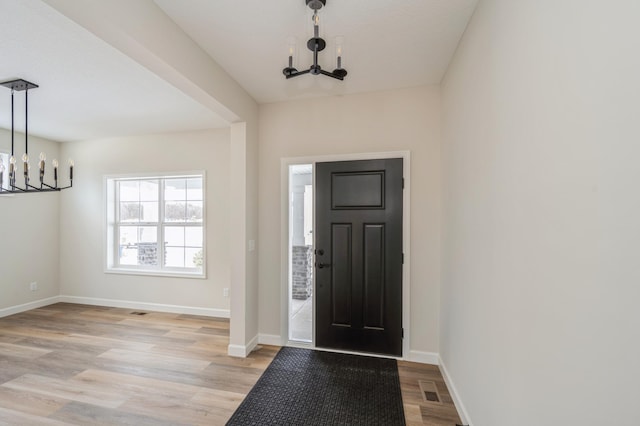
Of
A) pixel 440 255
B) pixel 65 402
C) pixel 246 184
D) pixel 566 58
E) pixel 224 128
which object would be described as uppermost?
pixel 224 128

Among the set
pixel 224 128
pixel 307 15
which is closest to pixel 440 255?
pixel 307 15

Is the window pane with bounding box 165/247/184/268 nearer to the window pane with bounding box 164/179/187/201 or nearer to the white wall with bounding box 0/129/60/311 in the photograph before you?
the window pane with bounding box 164/179/187/201

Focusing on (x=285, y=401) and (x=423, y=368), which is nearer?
(x=285, y=401)

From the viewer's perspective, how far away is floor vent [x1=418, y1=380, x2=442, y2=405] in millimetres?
2184

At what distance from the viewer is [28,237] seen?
434 centimetres

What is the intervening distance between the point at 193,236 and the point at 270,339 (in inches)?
83.5

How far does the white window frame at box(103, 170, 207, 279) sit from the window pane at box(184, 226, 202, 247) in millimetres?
65

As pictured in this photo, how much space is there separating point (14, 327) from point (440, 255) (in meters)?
5.48

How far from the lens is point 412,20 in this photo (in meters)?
1.89

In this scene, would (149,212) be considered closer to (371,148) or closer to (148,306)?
(148,306)

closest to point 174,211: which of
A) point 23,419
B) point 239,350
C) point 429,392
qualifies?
point 239,350

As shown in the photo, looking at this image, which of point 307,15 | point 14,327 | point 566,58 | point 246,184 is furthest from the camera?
point 14,327

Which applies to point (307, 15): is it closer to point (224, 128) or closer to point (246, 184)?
point (246, 184)

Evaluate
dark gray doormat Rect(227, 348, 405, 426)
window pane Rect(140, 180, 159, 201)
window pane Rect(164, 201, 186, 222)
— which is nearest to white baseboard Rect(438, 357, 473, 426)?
dark gray doormat Rect(227, 348, 405, 426)
